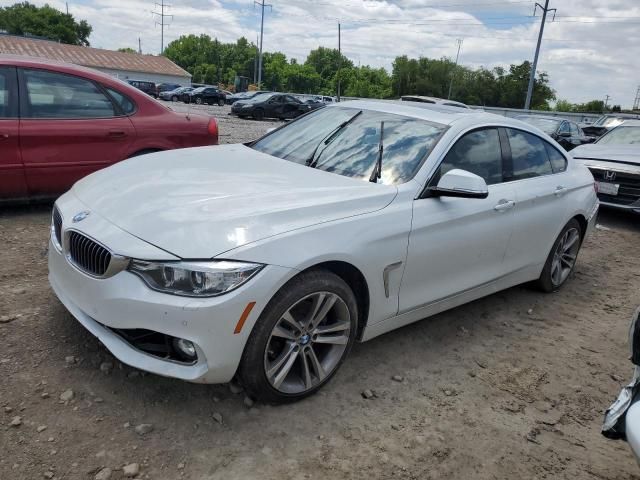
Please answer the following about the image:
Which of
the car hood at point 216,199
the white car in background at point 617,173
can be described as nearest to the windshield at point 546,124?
the white car in background at point 617,173

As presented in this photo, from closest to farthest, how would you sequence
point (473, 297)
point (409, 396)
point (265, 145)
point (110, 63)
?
point (409, 396)
point (473, 297)
point (265, 145)
point (110, 63)

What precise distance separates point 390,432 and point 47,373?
6.08 feet

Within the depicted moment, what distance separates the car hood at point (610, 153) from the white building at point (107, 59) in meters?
57.6

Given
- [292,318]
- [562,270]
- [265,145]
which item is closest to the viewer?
[292,318]

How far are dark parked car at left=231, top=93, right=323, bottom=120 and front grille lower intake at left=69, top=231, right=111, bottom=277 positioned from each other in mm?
24836

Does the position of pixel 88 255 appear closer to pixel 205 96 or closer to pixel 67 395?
pixel 67 395

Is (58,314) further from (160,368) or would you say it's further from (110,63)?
(110,63)

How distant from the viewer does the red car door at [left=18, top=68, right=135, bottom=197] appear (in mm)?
4973

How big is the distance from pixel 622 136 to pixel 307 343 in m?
8.88

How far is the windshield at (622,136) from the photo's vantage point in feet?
29.6

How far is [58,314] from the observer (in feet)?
11.1

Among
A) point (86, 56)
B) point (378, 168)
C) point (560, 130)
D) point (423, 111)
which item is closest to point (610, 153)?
point (423, 111)

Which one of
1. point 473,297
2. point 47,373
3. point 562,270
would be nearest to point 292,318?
point 47,373

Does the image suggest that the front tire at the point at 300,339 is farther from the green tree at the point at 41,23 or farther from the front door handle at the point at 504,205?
the green tree at the point at 41,23
